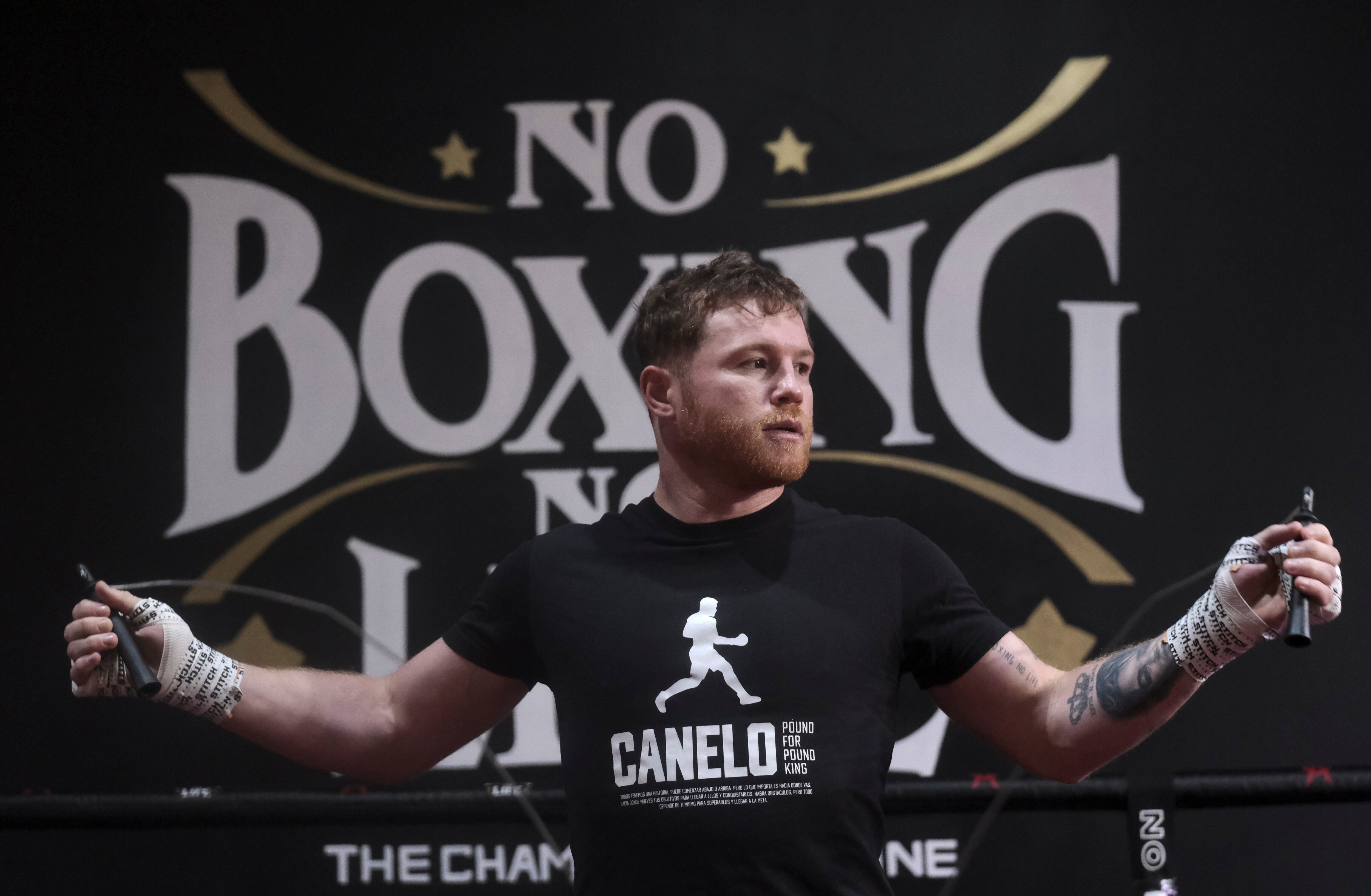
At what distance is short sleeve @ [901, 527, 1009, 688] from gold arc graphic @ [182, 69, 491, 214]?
66.5 inches

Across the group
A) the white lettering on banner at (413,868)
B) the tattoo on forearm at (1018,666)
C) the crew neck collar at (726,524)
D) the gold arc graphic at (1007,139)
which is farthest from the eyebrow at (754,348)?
the white lettering on banner at (413,868)

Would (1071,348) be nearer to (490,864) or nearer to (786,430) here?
(786,430)

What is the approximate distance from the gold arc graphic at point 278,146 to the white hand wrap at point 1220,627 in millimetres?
2043

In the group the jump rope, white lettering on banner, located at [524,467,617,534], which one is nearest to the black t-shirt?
the jump rope

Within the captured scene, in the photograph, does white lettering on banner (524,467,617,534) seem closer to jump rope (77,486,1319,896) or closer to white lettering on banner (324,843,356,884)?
jump rope (77,486,1319,896)

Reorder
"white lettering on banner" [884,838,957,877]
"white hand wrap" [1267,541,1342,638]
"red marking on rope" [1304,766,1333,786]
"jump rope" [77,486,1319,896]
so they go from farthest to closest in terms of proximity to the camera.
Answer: "white lettering on banner" [884,838,957,877], "red marking on rope" [1304,766,1333,786], "jump rope" [77,486,1319,896], "white hand wrap" [1267,541,1342,638]

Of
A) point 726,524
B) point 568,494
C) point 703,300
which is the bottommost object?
point 726,524

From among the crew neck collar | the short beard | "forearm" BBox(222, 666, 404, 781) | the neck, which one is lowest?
"forearm" BBox(222, 666, 404, 781)

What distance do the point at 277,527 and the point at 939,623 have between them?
6.12ft

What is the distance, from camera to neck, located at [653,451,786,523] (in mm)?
1820

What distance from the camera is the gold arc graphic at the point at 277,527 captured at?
2.86 m

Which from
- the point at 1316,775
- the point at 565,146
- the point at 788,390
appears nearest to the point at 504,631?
the point at 788,390

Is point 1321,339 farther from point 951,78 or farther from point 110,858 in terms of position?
point 110,858

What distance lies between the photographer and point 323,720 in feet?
6.03
